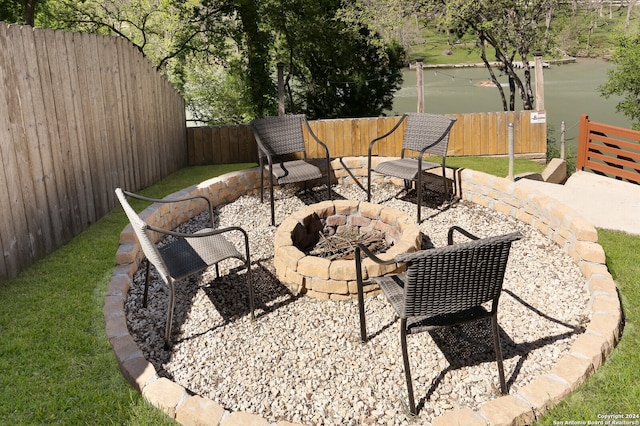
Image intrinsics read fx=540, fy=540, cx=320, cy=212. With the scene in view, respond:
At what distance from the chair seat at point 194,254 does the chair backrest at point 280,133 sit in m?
2.14

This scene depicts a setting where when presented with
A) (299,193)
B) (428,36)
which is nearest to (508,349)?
(299,193)

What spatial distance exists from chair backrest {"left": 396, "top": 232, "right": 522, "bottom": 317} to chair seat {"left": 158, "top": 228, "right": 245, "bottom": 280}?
51.7 inches

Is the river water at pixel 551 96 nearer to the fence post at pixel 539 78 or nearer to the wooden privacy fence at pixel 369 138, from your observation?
the fence post at pixel 539 78

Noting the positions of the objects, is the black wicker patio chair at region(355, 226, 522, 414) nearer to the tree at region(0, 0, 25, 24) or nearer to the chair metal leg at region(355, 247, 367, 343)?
the chair metal leg at region(355, 247, 367, 343)

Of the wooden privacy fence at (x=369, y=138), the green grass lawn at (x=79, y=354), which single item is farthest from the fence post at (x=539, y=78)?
the green grass lawn at (x=79, y=354)

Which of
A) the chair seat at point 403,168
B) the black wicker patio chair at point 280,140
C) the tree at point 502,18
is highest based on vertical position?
the tree at point 502,18

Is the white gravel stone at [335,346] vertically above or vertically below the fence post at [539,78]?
below

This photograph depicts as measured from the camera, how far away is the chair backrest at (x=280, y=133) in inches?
222

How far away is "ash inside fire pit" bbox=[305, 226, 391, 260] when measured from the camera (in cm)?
432

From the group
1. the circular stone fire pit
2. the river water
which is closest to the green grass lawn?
the circular stone fire pit

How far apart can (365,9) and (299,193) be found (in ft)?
24.7

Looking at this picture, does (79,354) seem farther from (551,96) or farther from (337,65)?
(551,96)

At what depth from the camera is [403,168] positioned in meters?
5.24

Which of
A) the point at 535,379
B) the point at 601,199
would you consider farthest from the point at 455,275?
the point at 601,199
